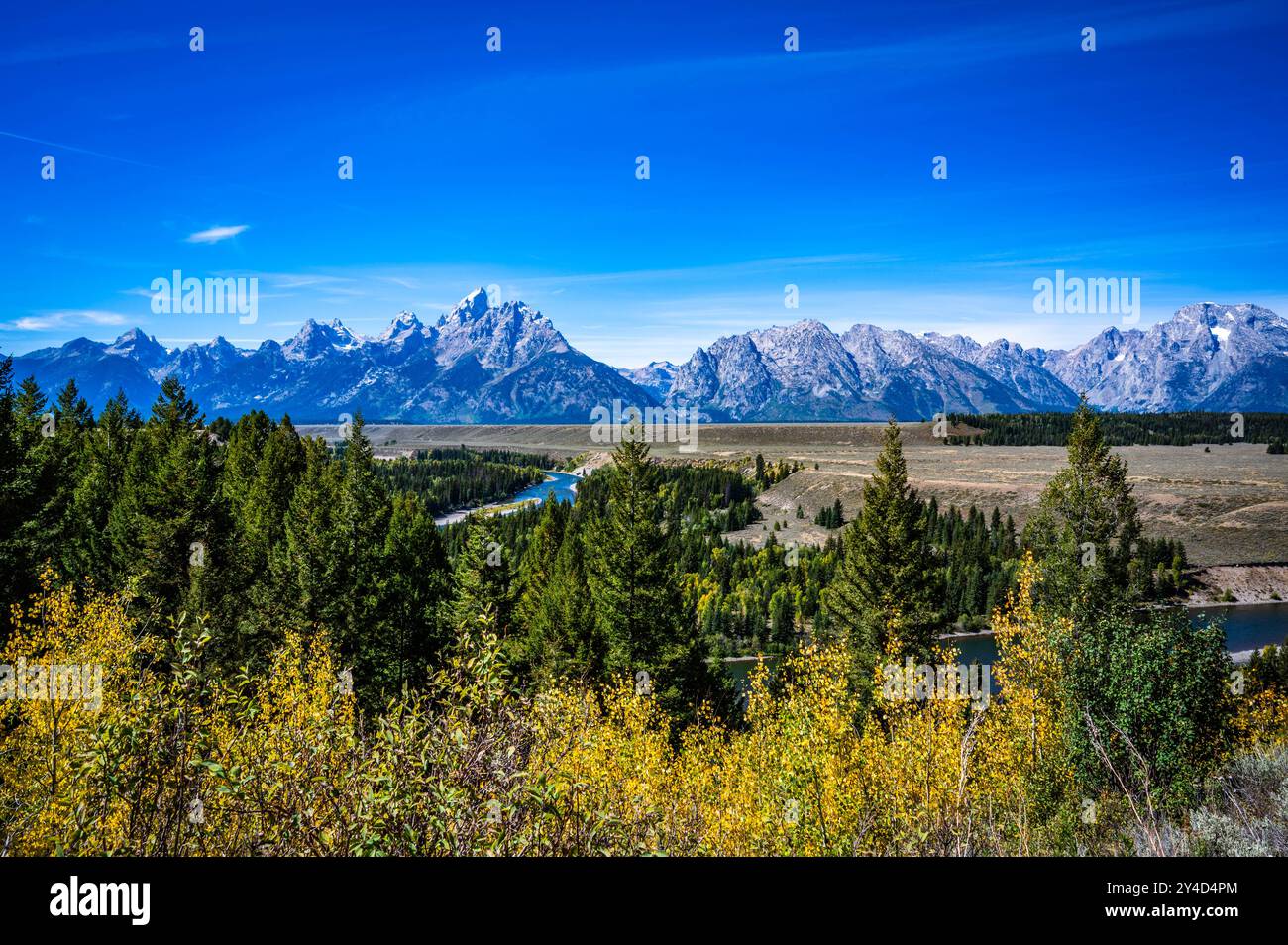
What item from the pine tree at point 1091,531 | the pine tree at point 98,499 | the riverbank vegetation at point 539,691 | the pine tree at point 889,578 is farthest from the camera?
the pine tree at point 98,499

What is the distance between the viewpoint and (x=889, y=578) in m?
36.4

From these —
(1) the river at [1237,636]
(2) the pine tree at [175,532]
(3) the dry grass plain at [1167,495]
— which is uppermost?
(2) the pine tree at [175,532]

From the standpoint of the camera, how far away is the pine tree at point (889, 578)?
3538cm

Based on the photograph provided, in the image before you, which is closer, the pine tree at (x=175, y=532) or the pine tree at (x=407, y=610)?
the pine tree at (x=175, y=532)

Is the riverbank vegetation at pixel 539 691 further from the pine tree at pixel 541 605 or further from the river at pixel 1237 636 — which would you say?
the river at pixel 1237 636

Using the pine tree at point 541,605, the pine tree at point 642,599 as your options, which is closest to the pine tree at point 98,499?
the pine tree at point 541,605

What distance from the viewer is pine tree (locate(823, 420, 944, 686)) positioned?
3538 cm

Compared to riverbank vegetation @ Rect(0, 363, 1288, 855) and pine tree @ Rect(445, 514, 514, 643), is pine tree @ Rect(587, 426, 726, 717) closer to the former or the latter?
riverbank vegetation @ Rect(0, 363, 1288, 855)

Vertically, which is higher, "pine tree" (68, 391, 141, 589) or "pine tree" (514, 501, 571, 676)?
"pine tree" (68, 391, 141, 589)

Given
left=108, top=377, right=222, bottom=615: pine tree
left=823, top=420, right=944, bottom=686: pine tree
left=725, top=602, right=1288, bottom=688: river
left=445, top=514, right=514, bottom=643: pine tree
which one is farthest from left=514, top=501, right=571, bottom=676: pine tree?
left=725, top=602, right=1288, bottom=688: river

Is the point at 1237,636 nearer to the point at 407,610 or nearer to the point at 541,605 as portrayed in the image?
the point at 541,605

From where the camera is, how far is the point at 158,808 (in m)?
6.94
